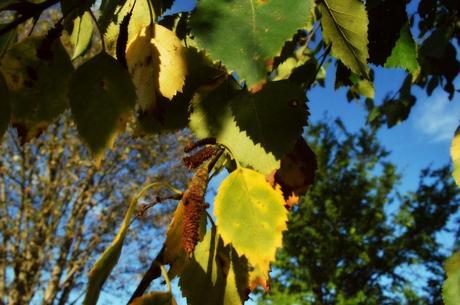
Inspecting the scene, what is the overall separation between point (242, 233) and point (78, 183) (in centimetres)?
1257

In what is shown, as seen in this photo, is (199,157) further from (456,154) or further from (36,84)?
(456,154)

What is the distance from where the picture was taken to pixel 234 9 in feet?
1.71

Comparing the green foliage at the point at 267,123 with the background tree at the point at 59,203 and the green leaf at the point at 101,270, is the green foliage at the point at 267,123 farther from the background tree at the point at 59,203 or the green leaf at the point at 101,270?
the background tree at the point at 59,203

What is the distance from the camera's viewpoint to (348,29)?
61 cm

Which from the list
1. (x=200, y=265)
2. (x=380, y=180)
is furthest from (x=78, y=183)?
(x=200, y=265)

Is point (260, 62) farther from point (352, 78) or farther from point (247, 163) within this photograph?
point (352, 78)

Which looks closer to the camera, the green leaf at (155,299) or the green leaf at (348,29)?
the green leaf at (155,299)

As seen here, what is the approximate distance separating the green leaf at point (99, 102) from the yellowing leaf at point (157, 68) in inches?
3.0

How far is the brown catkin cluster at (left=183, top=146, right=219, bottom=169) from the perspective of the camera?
2.19 ft

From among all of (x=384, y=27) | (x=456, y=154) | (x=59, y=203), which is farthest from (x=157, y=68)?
(x=59, y=203)

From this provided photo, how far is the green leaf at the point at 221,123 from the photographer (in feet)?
1.98

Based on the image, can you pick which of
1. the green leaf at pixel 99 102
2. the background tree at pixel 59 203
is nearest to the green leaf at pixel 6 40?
the green leaf at pixel 99 102

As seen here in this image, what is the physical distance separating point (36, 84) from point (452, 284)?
855 millimetres

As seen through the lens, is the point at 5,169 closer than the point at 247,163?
No
